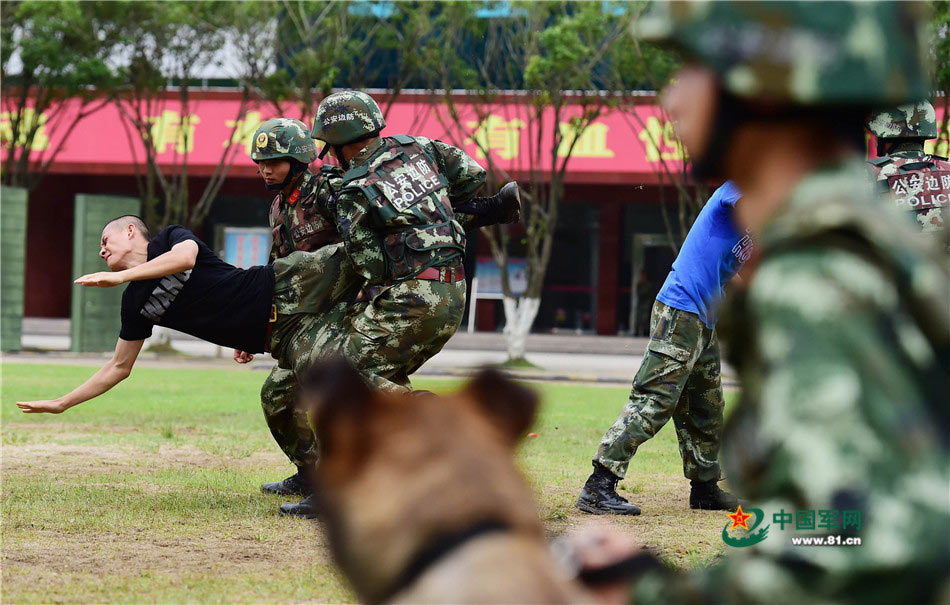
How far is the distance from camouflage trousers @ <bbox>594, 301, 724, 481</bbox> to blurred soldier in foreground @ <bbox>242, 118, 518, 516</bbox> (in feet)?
3.69

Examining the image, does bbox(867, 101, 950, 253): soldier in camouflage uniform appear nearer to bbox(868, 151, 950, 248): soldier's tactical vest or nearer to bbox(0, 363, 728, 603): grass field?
bbox(868, 151, 950, 248): soldier's tactical vest

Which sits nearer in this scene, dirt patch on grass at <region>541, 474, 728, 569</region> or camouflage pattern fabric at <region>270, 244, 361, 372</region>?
dirt patch on grass at <region>541, 474, 728, 569</region>

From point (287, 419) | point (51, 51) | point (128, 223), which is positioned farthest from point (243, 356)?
point (51, 51)

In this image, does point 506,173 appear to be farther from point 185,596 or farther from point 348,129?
point 185,596

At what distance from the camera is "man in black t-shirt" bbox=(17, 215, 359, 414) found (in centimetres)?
622

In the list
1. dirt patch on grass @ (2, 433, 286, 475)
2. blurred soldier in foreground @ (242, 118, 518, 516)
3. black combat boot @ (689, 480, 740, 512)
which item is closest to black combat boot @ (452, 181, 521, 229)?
blurred soldier in foreground @ (242, 118, 518, 516)

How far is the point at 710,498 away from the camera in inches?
275

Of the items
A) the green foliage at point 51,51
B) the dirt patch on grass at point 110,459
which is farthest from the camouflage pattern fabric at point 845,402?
the green foliage at point 51,51

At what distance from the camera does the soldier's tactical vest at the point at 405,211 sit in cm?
605

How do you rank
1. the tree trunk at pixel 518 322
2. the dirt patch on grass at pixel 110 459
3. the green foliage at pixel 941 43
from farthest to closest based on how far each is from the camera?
the tree trunk at pixel 518 322 → the green foliage at pixel 941 43 → the dirt patch on grass at pixel 110 459

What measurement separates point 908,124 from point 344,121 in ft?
10.4

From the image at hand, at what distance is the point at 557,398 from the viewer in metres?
15.6

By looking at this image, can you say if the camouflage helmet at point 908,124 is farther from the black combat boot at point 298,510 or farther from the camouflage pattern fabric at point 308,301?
the black combat boot at point 298,510

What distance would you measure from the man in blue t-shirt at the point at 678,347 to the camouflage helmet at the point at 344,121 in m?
1.86
